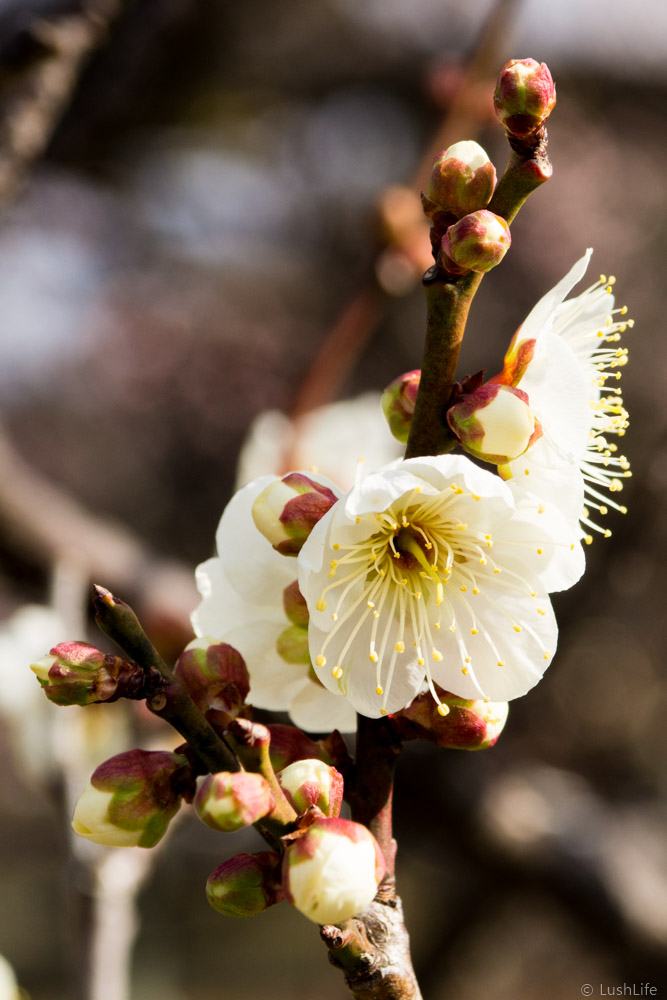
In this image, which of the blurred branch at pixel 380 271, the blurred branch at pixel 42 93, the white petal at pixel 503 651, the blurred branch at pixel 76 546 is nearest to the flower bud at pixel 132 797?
the white petal at pixel 503 651

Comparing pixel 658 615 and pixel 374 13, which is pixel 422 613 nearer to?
pixel 658 615

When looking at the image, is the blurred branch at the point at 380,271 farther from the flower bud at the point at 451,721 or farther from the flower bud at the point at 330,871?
the flower bud at the point at 330,871

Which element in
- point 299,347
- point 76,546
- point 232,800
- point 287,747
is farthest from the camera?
point 299,347

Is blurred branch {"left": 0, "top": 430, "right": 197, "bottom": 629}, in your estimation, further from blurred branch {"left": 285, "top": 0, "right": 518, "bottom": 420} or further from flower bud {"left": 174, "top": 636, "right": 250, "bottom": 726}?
flower bud {"left": 174, "top": 636, "right": 250, "bottom": 726}

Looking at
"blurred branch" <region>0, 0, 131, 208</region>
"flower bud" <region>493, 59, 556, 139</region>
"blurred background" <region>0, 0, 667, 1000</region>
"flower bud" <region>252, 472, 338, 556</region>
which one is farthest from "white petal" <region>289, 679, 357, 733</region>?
"blurred background" <region>0, 0, 667, 1000</region>

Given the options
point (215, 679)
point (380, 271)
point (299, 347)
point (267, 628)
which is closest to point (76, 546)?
point (380, 271)

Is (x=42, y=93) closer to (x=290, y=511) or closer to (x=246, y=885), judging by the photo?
(x=290, y=511)
